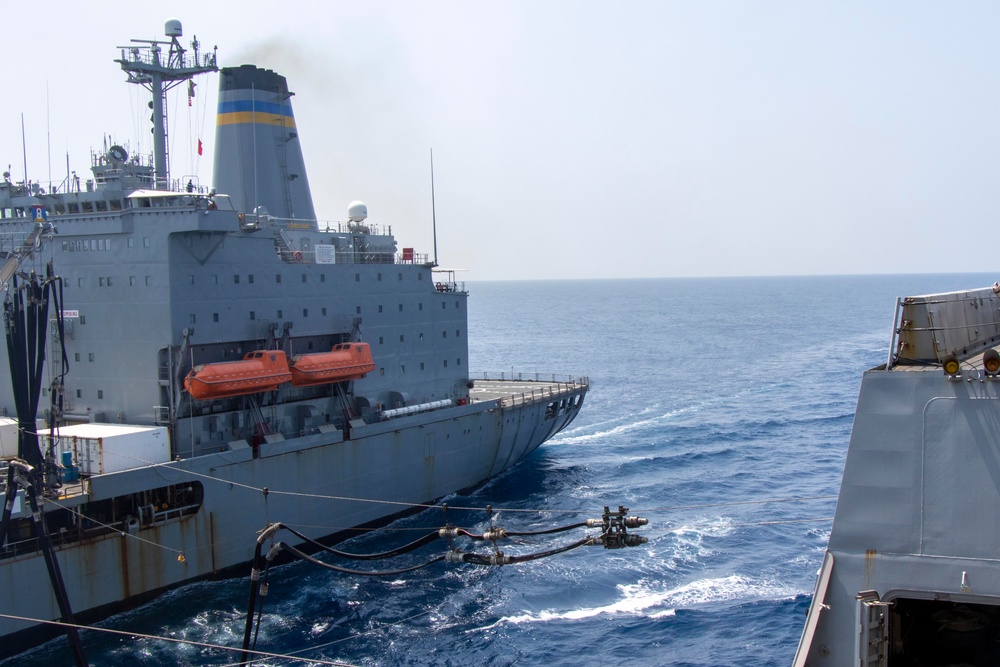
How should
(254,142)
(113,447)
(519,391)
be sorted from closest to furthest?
(113,447)
(254,142)
(519,391)

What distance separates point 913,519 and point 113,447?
19.8m

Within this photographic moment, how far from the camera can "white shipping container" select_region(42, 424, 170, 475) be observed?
22.6 meters

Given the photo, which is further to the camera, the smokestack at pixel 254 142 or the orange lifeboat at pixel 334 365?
the smokestack at pixel 254 142

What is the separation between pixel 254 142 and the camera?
1257 inches

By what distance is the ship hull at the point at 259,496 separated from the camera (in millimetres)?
21141

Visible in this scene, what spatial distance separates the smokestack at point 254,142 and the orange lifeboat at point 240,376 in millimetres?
7746

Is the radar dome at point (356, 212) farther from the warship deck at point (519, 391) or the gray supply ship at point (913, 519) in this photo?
the gray supply ship at point (913, 519)

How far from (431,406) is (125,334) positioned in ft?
36.9

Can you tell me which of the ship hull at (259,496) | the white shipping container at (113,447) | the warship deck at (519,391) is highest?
the white shipping container at (113,447)

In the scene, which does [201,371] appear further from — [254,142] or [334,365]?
[254,142]

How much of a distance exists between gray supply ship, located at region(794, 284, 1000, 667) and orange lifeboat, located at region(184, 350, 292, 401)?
1852 centimetres

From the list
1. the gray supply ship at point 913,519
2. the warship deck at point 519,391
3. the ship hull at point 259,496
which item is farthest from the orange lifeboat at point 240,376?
the gray supply ship at point 913,519

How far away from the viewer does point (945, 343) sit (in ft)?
33.6

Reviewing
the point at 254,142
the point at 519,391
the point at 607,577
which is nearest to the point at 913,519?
the point at 607,577
